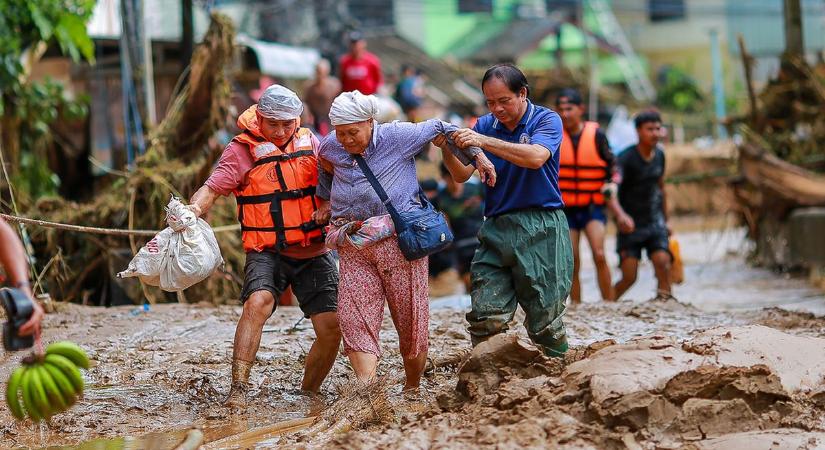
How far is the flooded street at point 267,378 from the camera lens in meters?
5.42

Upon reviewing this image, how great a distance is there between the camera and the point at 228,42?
1066 centimetres

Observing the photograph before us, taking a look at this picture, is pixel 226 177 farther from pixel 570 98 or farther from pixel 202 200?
pixel 570 98

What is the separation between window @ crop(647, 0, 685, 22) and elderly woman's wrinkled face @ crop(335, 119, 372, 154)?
104 feet

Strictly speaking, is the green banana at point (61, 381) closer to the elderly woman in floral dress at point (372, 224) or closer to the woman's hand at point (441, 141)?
the elderly woman in floral dress at point (372, 224)

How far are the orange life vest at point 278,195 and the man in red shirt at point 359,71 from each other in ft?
30.9

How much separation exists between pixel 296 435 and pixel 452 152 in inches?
65.7

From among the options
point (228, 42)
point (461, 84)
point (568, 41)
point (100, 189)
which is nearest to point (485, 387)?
point (228, 42)

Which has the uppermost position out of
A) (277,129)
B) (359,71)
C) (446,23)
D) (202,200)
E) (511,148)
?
(446,23)

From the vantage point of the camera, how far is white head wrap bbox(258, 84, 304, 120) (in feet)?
21.7

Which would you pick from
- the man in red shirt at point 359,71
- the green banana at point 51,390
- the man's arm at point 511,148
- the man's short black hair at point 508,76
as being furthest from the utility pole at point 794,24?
the green banana at point 51,390

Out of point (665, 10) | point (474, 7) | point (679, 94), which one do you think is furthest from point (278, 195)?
point (665, 10)

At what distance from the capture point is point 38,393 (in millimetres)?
4883

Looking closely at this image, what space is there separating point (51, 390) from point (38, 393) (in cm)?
5

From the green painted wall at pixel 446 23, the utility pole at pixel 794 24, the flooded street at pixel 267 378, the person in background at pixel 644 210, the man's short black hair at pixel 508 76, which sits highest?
the green painted wall at pixel 446 23
